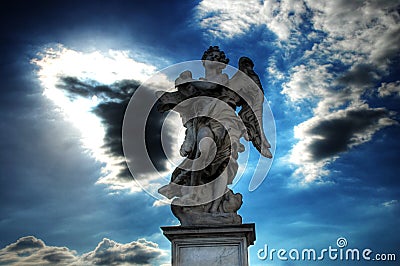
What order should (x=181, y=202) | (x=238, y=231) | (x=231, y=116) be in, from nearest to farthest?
(x=238, y=231)
(x=181, y=202)
(x=231, y=116)

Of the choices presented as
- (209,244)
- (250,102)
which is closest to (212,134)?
(250,102)

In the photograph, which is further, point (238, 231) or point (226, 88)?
point (226, 88)

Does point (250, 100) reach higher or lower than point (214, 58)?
lower

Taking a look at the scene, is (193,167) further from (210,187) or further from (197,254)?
(197,254)

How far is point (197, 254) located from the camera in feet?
28.3

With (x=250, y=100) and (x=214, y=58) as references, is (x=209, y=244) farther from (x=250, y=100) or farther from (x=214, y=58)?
(x=214, y=58)

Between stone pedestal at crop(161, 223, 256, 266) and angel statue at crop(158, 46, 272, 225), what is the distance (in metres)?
0.35

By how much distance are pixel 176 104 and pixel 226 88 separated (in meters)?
1.08

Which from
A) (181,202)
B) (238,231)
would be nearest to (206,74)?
(181,202)

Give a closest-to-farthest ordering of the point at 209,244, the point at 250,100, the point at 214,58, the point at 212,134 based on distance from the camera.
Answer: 1. the point at 209,244
2. the point at 212,134
3. the point at 250,100
4. the point at 214,58

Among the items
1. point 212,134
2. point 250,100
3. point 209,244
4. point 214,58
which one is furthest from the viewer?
point 214,58

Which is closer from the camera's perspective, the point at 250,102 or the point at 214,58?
the point at 250,102

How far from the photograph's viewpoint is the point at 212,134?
9.79 metres

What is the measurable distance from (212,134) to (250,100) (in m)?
1.14
